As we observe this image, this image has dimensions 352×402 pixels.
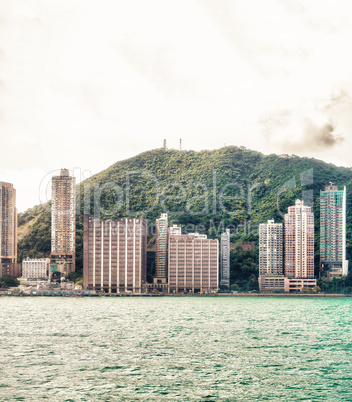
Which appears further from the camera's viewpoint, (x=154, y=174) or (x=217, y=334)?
(x=154, y=174)

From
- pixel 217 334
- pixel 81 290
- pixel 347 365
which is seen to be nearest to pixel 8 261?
pixel 81 290

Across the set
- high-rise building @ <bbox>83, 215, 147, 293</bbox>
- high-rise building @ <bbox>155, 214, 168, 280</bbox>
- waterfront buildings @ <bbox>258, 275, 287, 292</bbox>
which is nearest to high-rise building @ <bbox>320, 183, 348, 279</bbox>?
waterfront buildings @ <bbox>258, 275, 287, 292</bbox>

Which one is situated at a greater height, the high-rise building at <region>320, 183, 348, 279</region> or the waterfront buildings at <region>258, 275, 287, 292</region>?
the high-rise building at <region>320, 183, 348, 279</region>

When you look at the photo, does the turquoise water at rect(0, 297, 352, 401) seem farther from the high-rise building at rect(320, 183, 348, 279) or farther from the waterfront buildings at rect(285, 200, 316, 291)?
the high-rise building at rect(320, 183, 348, 279)

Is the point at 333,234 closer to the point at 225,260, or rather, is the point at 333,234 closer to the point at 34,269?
the point at 225,260

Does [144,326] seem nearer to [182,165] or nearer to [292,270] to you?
[292,270]

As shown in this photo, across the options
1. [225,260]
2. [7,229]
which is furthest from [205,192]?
[7,229]
